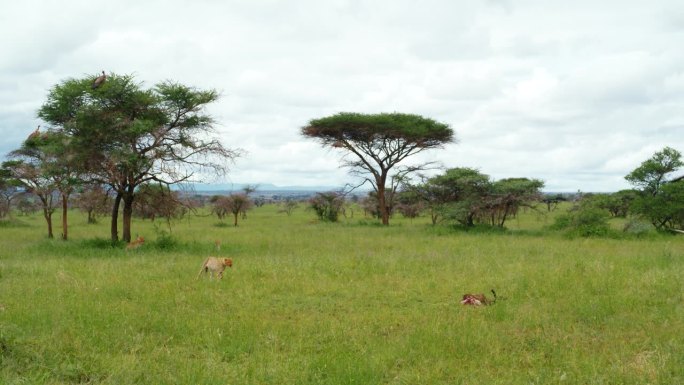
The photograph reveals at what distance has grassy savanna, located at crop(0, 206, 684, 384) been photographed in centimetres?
574

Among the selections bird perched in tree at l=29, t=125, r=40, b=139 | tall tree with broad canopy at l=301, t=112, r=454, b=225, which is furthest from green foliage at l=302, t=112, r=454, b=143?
bird perched in tree at l=29, t=125, r=40, b=139

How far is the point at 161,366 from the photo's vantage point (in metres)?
5.94

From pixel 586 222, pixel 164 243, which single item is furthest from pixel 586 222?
pixel 164 243

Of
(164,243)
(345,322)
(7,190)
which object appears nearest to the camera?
(345,322)

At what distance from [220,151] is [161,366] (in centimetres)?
1366

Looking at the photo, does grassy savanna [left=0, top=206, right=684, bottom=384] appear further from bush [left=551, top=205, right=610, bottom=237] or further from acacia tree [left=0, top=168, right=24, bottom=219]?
acacia tree [left=0, top=168, right=24, bottom=219]

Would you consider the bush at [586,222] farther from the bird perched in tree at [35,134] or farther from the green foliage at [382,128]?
the bird perched in tree at [35,134]

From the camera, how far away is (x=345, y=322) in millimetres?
7812

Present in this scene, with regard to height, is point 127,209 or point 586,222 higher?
point 127,209

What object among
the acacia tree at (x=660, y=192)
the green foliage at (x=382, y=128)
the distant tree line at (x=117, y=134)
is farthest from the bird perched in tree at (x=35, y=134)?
the acacia tree at (x=660, y=192)

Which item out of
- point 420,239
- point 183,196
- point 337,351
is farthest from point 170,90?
point 337,351

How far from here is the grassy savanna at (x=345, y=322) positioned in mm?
5742

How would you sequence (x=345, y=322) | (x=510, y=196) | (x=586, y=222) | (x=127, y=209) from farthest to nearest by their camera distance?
(x=510, y=196)
(x=586, y=222)
(x=127, y=209)
(x=345, y=322)

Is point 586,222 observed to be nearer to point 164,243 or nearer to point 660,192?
point 660,192
